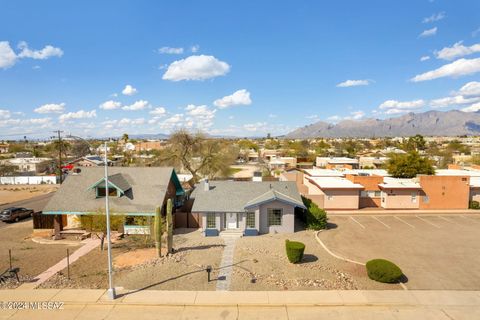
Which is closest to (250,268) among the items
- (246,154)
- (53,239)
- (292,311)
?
(292,311)

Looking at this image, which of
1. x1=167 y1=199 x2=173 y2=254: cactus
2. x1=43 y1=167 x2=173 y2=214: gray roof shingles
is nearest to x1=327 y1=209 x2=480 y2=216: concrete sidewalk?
x1=43 y1=167 x2=173 y2=214: gray roof shingles

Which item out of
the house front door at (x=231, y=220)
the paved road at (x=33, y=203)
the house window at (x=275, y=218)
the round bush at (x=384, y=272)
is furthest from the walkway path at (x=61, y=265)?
the round bush at (x=384, y=272)

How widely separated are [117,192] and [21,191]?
1453 inches

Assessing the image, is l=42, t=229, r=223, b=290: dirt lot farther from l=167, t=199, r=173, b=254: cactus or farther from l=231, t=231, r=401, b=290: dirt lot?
l=231, t=231, r=401, b=290: dirt lot

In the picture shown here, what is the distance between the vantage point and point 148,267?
20.8 meters

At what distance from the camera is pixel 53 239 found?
2758 cm

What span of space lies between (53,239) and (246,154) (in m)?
83.3

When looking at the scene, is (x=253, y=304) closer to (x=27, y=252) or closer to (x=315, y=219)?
(x=315, y=219)

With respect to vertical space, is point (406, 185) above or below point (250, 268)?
above

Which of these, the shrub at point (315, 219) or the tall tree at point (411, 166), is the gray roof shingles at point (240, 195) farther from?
the tall tree at point (411, 166)

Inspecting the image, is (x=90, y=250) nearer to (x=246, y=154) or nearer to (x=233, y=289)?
(x=233, y=289)

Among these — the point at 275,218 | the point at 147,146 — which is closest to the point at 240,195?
the point at 275,218

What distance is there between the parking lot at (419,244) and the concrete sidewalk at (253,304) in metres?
2.11

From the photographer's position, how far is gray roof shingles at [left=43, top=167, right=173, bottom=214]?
2805 centimetres
